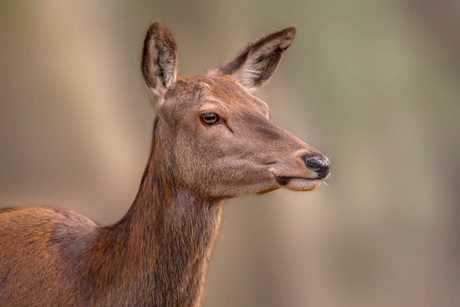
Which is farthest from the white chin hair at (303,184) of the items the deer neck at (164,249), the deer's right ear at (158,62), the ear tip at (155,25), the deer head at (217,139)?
the ear tip at (155,25)

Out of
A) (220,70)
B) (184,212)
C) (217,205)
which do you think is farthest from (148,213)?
(220,70)

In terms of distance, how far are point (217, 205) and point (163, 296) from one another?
0.72 metres

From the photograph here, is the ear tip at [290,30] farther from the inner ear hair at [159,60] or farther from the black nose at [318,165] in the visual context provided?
the black nose at [318,165]

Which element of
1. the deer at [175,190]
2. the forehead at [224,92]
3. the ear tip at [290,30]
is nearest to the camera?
the deer at [175,190]

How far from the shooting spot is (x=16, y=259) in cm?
328

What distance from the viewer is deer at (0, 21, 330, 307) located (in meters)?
2.78

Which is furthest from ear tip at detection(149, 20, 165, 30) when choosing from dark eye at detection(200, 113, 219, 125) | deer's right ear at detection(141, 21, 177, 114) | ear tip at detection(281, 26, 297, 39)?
ear tip at detection(281, 26, 297, 39)

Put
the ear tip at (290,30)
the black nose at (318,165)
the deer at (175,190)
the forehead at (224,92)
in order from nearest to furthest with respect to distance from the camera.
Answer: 1. the black nose at (318,165)
2. the deer at (175,190)
3. the forehead at (224,92)
4. the ear tip at (290,30)

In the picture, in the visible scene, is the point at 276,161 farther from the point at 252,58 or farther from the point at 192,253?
the point at 252,58

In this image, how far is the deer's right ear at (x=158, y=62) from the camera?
2.86 metres

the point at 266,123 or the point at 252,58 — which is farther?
the point at 252,58

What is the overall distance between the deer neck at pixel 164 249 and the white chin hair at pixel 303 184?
1.98 feet

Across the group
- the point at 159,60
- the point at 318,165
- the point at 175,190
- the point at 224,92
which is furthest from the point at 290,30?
the point at 175,190

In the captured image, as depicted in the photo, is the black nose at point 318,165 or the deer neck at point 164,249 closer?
the black nose at point 318,165
